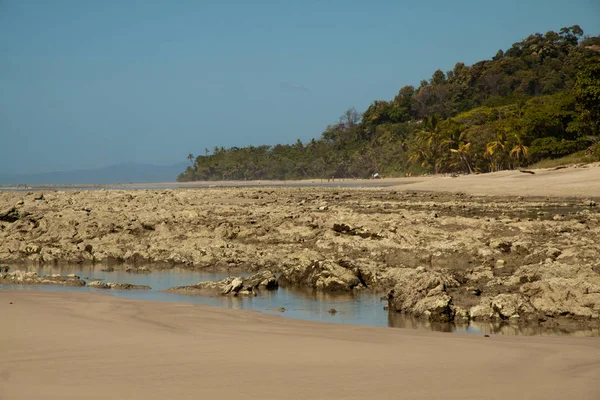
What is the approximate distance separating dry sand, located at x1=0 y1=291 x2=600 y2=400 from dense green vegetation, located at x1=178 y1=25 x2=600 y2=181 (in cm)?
3885

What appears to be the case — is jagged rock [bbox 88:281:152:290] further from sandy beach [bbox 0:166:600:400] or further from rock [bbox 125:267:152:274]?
rock [bbox 125:267:152:274]

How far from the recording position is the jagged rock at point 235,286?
9.80 metres

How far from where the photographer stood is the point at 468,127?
80.6m

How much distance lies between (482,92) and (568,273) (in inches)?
4650

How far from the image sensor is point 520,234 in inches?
505

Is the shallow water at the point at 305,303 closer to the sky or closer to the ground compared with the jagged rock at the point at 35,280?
closer to the ground

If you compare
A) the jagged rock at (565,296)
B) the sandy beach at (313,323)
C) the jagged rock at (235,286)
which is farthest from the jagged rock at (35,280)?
the jagged rock at (565,296)

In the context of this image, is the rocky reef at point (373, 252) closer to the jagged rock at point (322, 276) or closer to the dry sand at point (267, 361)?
the jagged rock at point (322, 276)

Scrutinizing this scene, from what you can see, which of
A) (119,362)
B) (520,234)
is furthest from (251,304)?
(520,234)

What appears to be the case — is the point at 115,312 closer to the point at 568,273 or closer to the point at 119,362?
the point at 119,362

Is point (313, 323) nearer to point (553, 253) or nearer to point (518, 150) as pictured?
point (553, 253)

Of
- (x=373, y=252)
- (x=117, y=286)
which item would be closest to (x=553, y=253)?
(x=373, y=252)

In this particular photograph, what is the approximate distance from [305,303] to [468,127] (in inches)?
2951

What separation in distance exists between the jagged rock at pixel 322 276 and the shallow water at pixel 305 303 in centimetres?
27
